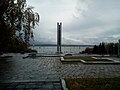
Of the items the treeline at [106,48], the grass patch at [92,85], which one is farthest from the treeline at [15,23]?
the treeline at [106,48]

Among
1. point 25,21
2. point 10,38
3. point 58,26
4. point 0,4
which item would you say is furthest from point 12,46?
point 58,26

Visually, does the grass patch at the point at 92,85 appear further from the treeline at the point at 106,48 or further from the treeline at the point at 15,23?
the treeline at the point at 106,48

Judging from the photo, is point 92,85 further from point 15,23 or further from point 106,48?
point 106,48

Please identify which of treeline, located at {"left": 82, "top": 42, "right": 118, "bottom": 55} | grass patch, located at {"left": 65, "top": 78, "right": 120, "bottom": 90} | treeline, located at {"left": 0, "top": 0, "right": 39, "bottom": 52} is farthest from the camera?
treeline, located at {"left": 82, "top": 42, "right": 118, "bottom": 55}

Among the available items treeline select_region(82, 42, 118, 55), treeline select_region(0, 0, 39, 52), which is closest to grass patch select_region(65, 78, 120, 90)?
treeline select_region(0, 0, 39, 52)

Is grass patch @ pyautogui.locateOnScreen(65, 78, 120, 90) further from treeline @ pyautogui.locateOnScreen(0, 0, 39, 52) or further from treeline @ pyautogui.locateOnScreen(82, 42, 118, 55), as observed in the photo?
treeline @ pyautogui.locateOnScreen(82, 42, 118, 55)

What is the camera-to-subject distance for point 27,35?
12648 mm

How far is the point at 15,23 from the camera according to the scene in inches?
479

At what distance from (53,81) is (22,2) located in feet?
14.2

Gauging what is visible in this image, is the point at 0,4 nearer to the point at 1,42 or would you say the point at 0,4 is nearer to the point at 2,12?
the point at 2,12

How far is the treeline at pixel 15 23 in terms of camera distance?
11547 millimetres

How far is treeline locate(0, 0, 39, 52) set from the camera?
37.9ft

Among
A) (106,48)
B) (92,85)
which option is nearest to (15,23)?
(92,85)

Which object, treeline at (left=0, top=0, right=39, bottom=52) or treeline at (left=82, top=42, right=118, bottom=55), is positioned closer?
treeline at (left=0, top=0, right=39, bottom=52)
